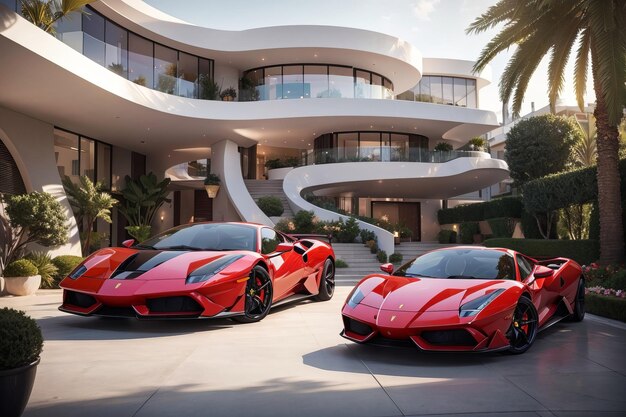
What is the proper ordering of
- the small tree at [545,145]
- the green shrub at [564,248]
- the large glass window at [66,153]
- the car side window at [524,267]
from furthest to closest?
the small tree at [545,145] → the large glass window at [66,153] → the green shrub at [564,248] → the car side window at [524,267]

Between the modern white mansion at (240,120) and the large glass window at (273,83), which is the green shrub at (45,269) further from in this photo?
the large glass window at (273,83)

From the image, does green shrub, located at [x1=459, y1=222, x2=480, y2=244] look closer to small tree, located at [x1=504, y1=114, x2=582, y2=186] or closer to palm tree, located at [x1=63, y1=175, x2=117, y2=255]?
small tree, located at [x1=504, y1=114, x2=582, y2=186]

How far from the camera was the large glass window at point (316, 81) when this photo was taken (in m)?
26.5

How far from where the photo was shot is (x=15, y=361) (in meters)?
3.31

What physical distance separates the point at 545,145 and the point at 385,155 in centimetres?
803

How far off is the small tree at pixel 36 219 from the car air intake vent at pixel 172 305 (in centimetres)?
784

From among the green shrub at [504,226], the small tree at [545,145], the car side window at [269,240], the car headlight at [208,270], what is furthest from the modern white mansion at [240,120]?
the car headlight at [208,270]

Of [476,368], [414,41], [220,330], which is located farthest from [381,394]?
[414,41]

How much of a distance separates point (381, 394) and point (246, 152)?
27912mm

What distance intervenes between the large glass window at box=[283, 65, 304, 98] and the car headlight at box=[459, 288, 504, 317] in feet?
72.8

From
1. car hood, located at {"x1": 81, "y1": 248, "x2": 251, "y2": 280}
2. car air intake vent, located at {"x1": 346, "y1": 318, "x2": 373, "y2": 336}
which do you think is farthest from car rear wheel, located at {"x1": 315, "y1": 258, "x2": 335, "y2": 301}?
car air intake vent, located at {"x1": 346, "y1": 318, "x2": 373, "y2": 336}

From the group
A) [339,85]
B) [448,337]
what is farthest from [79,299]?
[339,85]

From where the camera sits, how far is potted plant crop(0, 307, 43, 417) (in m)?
3.24

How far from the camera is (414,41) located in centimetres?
3072
